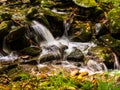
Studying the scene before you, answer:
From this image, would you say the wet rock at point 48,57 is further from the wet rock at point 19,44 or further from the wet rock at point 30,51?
the wet rock at point 19,44

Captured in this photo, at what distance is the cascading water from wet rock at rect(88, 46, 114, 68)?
0.15 meters

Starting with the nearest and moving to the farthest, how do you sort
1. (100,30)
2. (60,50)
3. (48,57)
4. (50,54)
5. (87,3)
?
1. (48,57)
2. (50,54)
3. (60,50)
4. (100,30)
5. (87,3)

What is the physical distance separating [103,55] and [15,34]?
8.17 feet

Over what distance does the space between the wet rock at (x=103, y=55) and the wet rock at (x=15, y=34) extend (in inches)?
79.4

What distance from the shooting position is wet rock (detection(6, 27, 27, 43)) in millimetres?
7832

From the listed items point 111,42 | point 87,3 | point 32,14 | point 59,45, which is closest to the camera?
point 111,42

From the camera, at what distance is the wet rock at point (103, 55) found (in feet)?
25.9

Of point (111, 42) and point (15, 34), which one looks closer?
point (15, 34)

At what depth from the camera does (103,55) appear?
8.07 meters

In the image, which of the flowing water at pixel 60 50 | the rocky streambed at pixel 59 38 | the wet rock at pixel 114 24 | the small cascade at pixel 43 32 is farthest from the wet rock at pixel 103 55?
the small cascade at pixel 43 32

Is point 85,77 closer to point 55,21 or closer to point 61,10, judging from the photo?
point 55,21

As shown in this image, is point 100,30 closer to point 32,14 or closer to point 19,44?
point 32,14

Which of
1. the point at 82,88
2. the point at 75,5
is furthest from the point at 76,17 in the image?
the point at 82,88

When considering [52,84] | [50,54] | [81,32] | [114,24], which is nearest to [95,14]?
[81,32]
